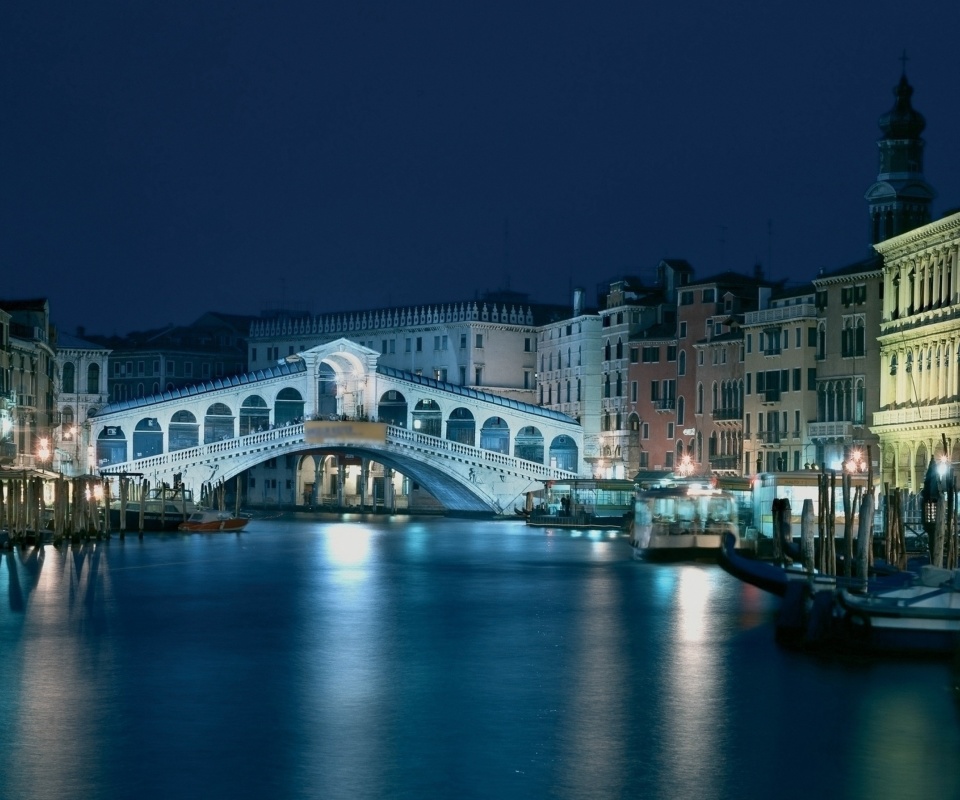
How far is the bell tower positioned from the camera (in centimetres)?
5684

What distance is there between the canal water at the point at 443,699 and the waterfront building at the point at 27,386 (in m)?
20.3

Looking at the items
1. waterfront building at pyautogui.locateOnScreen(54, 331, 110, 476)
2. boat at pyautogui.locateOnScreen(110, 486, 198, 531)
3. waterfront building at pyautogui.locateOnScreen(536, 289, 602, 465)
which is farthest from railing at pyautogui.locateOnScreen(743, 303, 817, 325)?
waterfront building at pyautogui.locateOnScreen(54, 331, 110, 476)

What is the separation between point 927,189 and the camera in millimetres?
57406

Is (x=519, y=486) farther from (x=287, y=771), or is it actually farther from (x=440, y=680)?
(x=287, y=771)

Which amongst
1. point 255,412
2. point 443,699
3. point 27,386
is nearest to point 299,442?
point 255,412

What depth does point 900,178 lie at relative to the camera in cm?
5716

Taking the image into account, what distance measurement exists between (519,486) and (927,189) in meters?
17.5

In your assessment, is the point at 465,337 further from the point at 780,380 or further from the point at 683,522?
the point at 683,522

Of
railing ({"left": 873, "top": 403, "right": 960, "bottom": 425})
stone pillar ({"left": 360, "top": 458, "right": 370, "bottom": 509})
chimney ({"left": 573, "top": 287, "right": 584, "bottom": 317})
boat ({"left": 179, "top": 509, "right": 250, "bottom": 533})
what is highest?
chimney ({"left": 573, "top": 287, "right": 584, "bottom": 317})

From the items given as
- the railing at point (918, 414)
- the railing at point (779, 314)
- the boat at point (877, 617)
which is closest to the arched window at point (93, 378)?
the railing at point (779, 314)

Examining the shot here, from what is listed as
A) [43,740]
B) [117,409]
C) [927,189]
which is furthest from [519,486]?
[43,740]

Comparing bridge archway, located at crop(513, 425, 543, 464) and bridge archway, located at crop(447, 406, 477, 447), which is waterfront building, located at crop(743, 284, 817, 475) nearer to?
bridge archway, located at crop(513, 425, 543, 464)

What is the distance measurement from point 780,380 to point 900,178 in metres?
6.35

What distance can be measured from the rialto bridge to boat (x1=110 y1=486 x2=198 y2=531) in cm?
150
